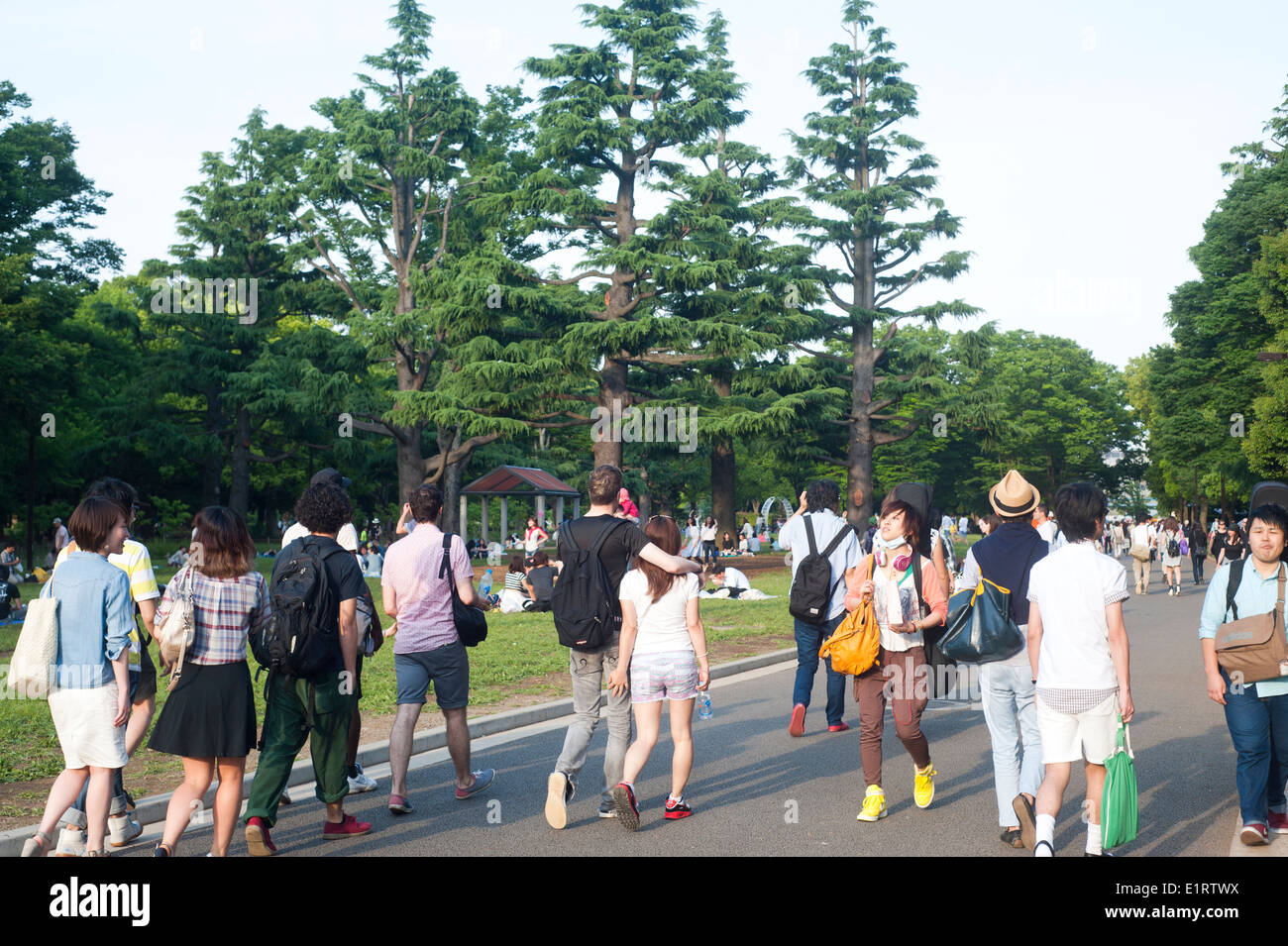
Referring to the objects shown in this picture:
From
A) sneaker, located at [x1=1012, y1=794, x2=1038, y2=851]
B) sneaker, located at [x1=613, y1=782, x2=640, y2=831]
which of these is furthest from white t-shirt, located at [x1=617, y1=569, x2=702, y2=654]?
sneaker, located at [x1=1012, y1=794, x2=1038, y2=851]

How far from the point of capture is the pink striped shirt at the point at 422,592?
682cm

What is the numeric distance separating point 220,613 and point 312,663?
0.58m

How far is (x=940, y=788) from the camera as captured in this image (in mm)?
7270

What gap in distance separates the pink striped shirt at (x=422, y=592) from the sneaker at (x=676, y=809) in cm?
158

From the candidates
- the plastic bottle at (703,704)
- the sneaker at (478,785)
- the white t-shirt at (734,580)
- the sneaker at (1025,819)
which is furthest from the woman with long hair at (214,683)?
the white t-shirt at (734,580)

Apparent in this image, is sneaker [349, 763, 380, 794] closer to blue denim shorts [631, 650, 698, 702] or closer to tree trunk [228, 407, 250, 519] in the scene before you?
blue denim shorts [631, 650, 698, 702]

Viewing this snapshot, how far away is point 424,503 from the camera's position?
665cm

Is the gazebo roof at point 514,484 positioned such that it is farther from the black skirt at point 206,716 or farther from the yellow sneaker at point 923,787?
the black skirt at point 206,716

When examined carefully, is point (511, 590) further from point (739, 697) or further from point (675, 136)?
point (675, 136)

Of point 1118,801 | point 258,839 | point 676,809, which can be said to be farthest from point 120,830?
point 1118,801

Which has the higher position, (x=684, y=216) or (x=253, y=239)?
(x=253, y=239)

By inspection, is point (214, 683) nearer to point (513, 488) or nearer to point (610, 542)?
point (610, 542)
